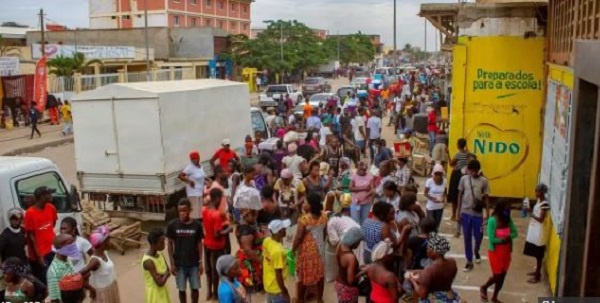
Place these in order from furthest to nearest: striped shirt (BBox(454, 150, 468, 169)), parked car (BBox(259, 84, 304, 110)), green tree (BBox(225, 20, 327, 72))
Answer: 1. green tree (BBox(225, 20, 327, 72))
2. parked car (BBox(259, 84, 304, 110))
3. striped shirt (BBox(454, 150, 468, 169))

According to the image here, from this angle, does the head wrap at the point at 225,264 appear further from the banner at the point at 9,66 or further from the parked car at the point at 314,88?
the parked car at the point at 314,88

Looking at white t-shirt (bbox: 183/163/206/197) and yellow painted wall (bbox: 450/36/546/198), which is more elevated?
yellow painted wall (bbox: 450/36/546/198)

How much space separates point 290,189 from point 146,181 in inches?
125

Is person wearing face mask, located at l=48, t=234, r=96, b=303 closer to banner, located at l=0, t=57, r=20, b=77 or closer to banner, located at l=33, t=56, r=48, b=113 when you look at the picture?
banner, located at l=33, t=56, r=48, b=113

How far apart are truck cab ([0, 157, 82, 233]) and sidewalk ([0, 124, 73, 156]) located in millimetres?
14540

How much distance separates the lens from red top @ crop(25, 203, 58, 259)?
283 inches

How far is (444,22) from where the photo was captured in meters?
13.6

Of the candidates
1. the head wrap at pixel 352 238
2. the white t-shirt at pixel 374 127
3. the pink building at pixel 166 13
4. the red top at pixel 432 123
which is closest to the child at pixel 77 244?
the head wrap at pixel 352 238

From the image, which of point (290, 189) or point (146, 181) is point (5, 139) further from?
point (290, 189)

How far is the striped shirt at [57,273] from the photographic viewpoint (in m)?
5.93

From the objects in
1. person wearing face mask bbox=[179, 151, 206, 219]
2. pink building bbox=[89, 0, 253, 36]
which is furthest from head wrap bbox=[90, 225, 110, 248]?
pink building bbox=[89, 0, 253, 36]

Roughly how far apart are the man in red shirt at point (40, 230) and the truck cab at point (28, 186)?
0.26 metres

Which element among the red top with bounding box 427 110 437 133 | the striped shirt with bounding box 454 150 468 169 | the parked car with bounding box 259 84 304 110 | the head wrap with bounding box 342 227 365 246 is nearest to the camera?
the head wrap with bounding box 342 227 365 246

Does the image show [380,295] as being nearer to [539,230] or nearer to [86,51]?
[539,230]
